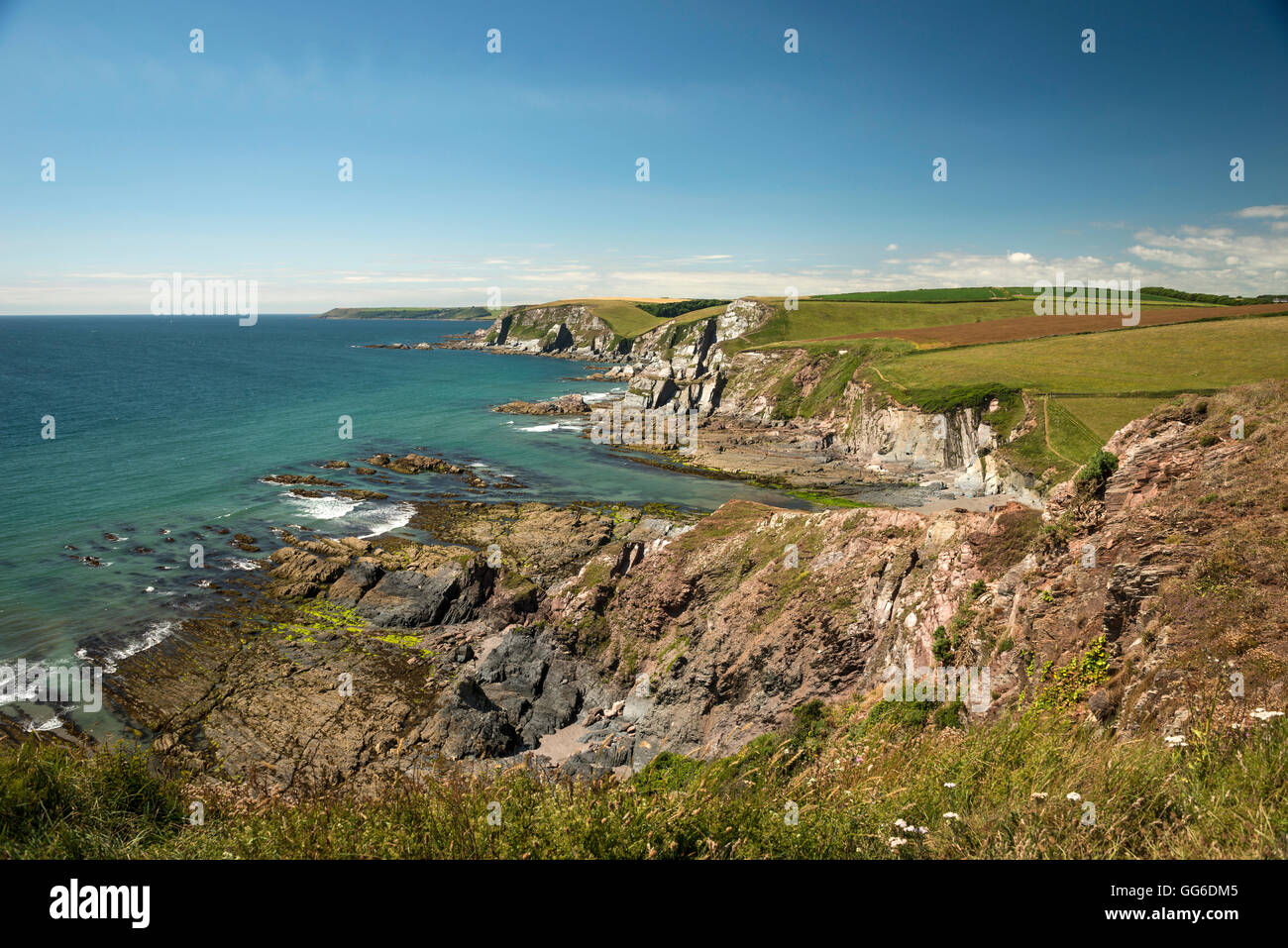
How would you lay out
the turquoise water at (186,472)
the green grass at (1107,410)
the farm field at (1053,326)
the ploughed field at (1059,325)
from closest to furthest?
the turquoise water at (186,472) < the green grass at (1107,410) < the ploughed field at (1059,325) < the farm field at (1053,326)

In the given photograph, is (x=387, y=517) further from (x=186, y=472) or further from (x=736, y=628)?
(x=736, y=628)

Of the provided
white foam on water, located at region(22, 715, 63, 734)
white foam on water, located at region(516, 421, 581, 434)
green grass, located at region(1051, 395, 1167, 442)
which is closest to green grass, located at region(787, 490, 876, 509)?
green grass, located at region(1051, 395, 1167, 442)

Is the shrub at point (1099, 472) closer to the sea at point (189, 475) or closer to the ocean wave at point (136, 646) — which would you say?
the sea at point (189, 475)

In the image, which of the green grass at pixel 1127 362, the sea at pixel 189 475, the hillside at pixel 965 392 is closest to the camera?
the sea at pixel 189 475

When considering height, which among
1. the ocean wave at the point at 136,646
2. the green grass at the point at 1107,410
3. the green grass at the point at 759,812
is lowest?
the ocean wave at the point at 136,646

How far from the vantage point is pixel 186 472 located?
5772 cm

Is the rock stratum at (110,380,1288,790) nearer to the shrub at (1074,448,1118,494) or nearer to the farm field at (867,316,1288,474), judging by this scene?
the shrub at (1074,448,1118,494)

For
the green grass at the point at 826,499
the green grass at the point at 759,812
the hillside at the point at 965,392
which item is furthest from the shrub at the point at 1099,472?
the green grass at the point at 826,499

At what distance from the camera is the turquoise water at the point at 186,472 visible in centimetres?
3416

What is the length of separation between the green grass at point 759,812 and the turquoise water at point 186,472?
29.3m

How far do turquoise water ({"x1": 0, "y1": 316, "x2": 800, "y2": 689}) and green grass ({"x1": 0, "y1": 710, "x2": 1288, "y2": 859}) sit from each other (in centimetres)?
2926

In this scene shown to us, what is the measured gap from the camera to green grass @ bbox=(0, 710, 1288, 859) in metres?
5.20

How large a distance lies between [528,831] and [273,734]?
23940 mm

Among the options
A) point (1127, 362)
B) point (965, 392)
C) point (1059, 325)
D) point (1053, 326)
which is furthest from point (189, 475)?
point (1059, 325)
